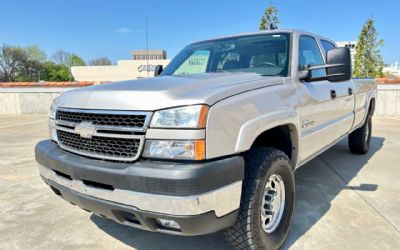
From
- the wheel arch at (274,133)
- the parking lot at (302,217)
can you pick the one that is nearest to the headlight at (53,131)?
the parking lot at (302,217)

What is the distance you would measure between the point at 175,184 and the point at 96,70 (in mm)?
62354

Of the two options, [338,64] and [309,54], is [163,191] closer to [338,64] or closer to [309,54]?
[338,64]

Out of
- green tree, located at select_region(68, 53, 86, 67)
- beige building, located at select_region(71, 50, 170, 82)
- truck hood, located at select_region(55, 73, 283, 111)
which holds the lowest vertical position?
truck hood, located at select_region(55, 73, 283, 111)

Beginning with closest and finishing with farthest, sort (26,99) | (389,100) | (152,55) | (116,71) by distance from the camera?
(389,100), (26,99), (152,55), (116,71)

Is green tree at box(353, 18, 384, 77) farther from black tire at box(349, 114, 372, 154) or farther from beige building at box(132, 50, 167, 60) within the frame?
beige building at box(132, 50, 167, 60)

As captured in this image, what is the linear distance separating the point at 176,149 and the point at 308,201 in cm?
227

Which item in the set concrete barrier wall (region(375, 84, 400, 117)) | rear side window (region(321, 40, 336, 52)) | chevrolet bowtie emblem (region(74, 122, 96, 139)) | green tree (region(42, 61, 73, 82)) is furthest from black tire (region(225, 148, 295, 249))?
green tree (region(42, 61, 73, 82))

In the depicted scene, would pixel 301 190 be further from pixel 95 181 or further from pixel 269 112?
pixel 95 181

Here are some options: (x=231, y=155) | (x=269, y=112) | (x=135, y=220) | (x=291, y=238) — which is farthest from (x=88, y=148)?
(x=291, y=238)

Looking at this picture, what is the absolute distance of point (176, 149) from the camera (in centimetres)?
184

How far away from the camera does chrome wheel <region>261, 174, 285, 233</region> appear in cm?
244

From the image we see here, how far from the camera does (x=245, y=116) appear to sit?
206cm

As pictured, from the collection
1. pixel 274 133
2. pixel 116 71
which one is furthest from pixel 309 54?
pixel 116 71

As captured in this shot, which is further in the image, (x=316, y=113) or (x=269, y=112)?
(x=316, y=113)
